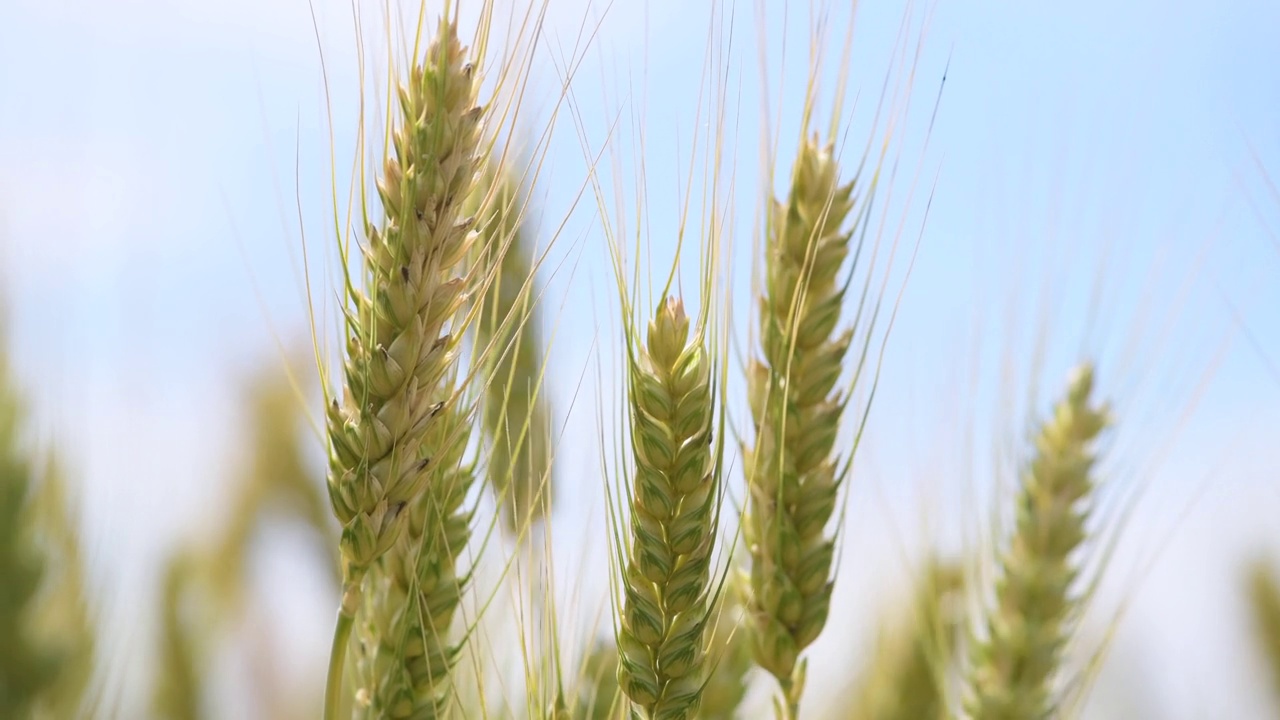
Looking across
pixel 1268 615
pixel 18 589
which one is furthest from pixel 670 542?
pixel 1268 615

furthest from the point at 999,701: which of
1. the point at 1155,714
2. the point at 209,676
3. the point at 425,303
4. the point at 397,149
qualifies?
the point at 209,676

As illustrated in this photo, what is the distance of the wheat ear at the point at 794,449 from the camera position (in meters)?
1.56

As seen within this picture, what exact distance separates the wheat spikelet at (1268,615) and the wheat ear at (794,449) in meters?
2.68

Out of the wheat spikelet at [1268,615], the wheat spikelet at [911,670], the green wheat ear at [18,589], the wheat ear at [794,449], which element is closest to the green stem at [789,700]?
the wheat ear at [794,449]

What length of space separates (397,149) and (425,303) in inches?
8.5

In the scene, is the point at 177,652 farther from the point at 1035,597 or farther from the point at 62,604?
the point at 1035,597

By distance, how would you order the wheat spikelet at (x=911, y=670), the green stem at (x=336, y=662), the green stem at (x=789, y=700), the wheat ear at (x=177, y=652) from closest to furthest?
the green stem at (x=336, y=662)
the green stem at (x=789, y=700)
the wheat spikelet at (x=911, y=670)
the wheat ear at (x=177, y=652)

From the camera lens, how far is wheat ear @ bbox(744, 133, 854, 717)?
156 cm

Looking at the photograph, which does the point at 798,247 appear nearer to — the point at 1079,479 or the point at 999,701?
the point at 1079,479

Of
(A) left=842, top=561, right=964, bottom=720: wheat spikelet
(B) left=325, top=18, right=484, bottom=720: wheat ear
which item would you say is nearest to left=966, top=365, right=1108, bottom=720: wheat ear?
(A) left=842, top=561, right=964, bottom=720: wheat spikelet

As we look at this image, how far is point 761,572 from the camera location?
159cm

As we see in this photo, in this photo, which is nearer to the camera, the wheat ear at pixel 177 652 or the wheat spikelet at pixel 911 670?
the wheat spikelet at pixel 911 670

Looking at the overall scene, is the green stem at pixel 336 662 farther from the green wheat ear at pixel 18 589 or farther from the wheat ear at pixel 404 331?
the green wheat ear at pixel 18 589

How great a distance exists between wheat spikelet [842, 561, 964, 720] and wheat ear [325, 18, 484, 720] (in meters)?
1.31
